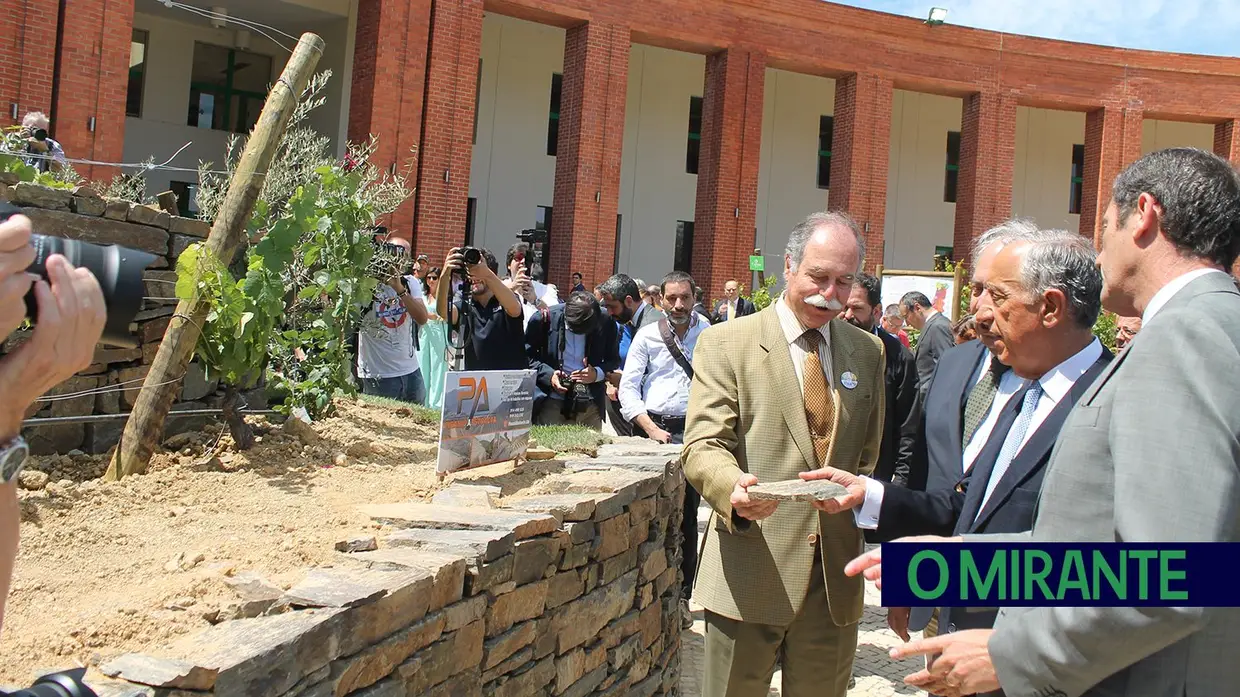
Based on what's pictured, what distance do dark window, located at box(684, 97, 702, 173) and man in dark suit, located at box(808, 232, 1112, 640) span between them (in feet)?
69.8

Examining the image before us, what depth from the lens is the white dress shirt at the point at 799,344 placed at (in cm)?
337

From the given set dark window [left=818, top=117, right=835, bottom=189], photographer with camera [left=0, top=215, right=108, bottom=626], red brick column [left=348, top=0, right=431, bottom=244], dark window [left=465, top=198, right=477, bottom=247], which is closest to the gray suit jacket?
photographer with camera [left=0, top=215, right=108, bottom=626]

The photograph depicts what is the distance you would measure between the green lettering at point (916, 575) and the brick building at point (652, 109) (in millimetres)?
13855

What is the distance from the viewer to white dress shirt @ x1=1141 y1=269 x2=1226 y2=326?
1.78m

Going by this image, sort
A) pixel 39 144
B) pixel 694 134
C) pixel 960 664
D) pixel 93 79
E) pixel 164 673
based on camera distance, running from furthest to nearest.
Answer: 1. pixel 694 134
2. pixel 93 79
3. pixel 39 144
4. pixel 164 673
5. pixel 960 664

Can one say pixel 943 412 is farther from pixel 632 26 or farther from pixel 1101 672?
pixel 632 26

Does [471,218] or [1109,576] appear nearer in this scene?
[1109,576]

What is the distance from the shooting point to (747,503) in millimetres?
2889

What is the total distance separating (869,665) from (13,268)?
5459mm

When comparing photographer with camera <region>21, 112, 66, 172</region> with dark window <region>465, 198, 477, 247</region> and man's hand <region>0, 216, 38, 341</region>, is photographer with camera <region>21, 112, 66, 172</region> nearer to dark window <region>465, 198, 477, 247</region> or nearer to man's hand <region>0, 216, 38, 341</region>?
man's hand <region>0, 216, 38, 341</region>

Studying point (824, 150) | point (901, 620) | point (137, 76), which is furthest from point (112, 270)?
point (824, 150)

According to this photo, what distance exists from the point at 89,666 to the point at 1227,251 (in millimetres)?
2777

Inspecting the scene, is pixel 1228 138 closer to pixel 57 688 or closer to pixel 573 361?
pixel 573 361

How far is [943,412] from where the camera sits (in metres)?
3.52
